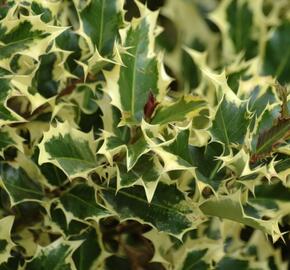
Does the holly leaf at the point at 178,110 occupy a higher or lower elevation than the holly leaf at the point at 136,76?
lower

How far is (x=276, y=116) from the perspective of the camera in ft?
2.91

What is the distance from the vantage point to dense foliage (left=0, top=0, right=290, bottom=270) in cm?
85

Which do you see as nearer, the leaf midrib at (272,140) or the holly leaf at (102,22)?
the leaf midrib at (272,140)

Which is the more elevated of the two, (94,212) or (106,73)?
(106,73)

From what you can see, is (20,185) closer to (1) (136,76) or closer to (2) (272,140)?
(1) (136,76)

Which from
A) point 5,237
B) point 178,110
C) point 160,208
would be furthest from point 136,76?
point 5,237

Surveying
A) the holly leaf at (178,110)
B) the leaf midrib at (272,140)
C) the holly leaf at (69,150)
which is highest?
the holly leaf at (178,110)

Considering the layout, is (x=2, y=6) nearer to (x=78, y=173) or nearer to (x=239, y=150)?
(x=78, y=173)

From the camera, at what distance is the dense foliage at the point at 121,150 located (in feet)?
2.80

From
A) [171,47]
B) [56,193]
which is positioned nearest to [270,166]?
[56,193]

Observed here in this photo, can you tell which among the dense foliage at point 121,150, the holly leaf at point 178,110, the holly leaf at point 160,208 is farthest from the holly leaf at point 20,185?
the holly leaf at point 178,110

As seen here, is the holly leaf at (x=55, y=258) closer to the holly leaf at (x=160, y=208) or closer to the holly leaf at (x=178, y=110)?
the holly leaf at (x=160, y=208)

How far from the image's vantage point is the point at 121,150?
875 millimetres

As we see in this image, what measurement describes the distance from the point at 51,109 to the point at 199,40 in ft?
1.63
